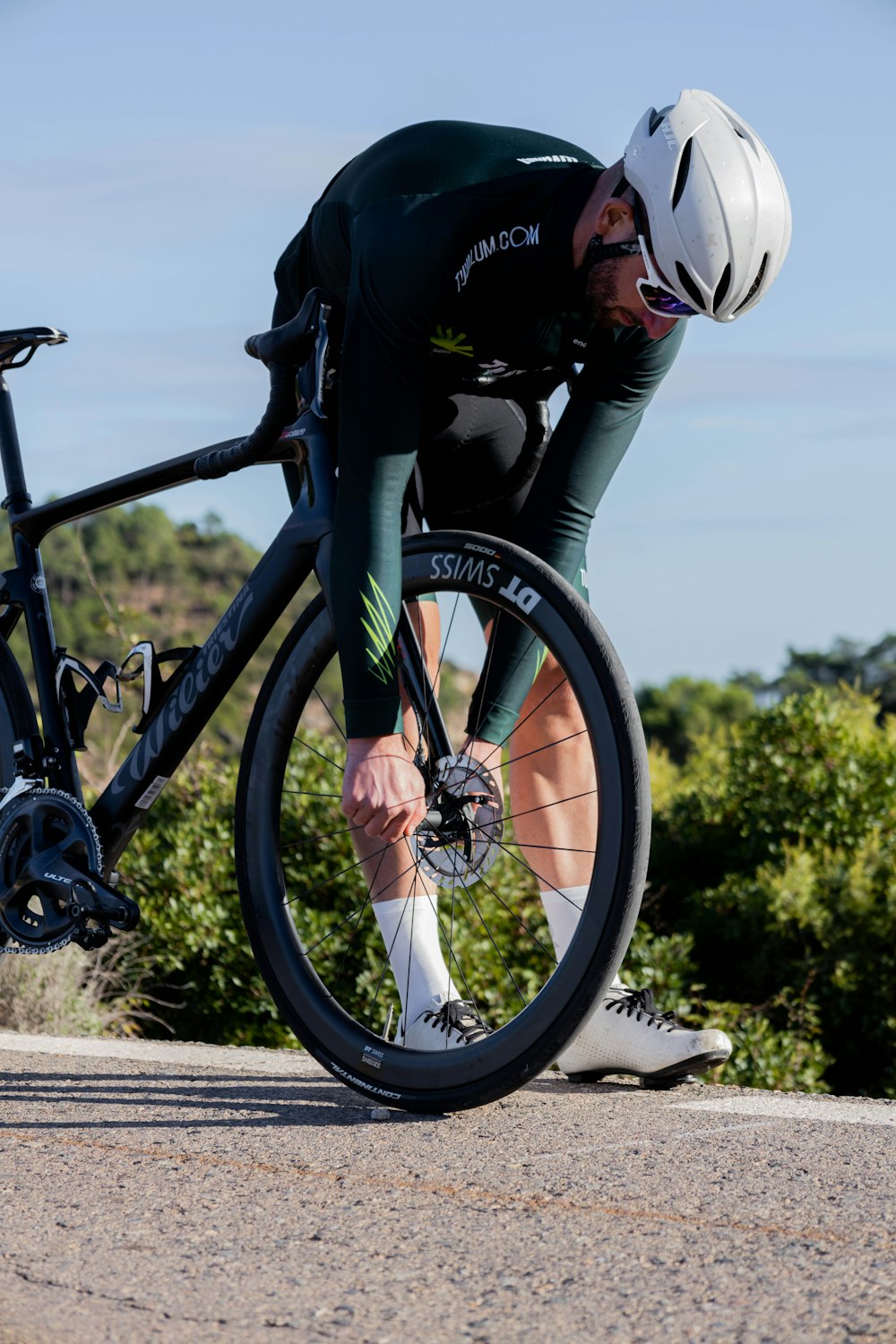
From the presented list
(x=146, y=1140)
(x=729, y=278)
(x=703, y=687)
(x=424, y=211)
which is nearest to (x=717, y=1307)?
(x=146, y=1140)

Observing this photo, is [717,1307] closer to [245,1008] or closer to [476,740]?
[476,740]

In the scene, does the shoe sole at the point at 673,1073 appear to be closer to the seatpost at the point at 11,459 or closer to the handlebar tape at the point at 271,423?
the handlebar tape at the point at 271,423

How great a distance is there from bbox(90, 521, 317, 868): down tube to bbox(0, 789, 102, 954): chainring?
0.19ft

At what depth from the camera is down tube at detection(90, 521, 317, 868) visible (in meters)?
2.86

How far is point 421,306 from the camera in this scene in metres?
2.51

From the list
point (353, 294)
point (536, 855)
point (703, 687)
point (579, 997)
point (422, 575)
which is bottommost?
point (579, 997)

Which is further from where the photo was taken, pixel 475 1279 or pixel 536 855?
pixel 536 855

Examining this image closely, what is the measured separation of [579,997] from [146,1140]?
0.74 metres

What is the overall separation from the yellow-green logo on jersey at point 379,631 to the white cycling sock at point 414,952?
0.51 m

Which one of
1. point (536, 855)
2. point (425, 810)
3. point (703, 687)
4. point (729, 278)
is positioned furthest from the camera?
point (703, 687)

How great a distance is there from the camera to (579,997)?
2299 millimetres

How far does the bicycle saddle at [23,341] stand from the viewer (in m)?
3.30

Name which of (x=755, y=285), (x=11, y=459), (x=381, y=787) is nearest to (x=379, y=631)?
(x=381, y=787)

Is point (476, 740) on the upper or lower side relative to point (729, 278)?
lower
